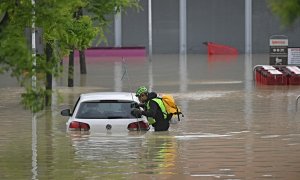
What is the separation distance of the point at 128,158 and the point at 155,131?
3387 millimetres

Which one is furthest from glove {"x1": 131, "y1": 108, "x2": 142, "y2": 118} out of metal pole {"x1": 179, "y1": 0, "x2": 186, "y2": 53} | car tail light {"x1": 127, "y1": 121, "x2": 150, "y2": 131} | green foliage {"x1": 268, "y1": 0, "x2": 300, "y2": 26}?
metal pole {"x1": 179, "y1": 0, "x2": 186, "y2": 53}

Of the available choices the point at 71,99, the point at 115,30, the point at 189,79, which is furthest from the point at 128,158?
the point at 115,30

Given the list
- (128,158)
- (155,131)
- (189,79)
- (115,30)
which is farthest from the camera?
(115,30)

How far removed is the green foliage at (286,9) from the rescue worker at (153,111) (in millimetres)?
10100

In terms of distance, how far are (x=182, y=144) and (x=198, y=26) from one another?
55.6 metres

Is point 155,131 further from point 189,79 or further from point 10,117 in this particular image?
point 189,79

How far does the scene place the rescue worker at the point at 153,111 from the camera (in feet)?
57.1

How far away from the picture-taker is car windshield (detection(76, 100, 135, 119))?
57.6ft

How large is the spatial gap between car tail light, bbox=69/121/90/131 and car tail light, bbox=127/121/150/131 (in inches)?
31.4

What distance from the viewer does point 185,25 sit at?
72.2 meters

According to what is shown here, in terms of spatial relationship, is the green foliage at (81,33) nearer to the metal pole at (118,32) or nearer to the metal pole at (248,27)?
the metal pole at (118,32)

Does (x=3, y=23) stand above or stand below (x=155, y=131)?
above

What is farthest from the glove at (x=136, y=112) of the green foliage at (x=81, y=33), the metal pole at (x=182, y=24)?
the metal pole at (x=182, y=24)

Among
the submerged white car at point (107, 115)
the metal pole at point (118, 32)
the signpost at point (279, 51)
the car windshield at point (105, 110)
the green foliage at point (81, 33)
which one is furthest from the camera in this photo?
the metal pole at point (118, 32)
